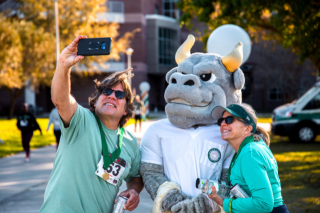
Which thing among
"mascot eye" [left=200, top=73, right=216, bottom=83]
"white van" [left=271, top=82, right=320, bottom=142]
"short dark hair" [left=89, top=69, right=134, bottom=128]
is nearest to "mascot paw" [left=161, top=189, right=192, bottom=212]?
"short dark hair" [left=89, top=69, right=134, bottom=128]

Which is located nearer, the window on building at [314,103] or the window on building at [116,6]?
the window on building at [314,103]

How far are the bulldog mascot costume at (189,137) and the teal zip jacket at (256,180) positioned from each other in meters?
0.49

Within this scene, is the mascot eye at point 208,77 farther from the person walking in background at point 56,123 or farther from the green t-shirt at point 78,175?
the person walking in background at point 56,123

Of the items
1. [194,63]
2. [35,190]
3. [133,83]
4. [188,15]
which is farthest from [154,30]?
[194,63]

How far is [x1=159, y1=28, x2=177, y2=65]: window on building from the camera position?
39281 millimetres

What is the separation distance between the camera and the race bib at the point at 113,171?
2.75 metres

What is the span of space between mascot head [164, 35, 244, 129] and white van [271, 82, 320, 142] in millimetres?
10067

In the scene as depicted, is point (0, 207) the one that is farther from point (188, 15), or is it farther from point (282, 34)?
point (282, 34)

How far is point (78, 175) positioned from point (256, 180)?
1365 mm

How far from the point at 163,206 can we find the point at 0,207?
13.4 ft

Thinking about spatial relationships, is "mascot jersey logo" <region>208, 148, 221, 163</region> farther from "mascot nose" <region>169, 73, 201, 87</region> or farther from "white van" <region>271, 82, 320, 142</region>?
"white van" <region>271, 82, 320, 142</region>

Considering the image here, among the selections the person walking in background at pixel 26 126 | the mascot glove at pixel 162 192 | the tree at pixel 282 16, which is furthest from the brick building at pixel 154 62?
the mascot glove at pixel 162 192

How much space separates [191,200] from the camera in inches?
112

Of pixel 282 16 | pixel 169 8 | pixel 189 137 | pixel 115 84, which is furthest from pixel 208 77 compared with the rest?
pixel 169 8
